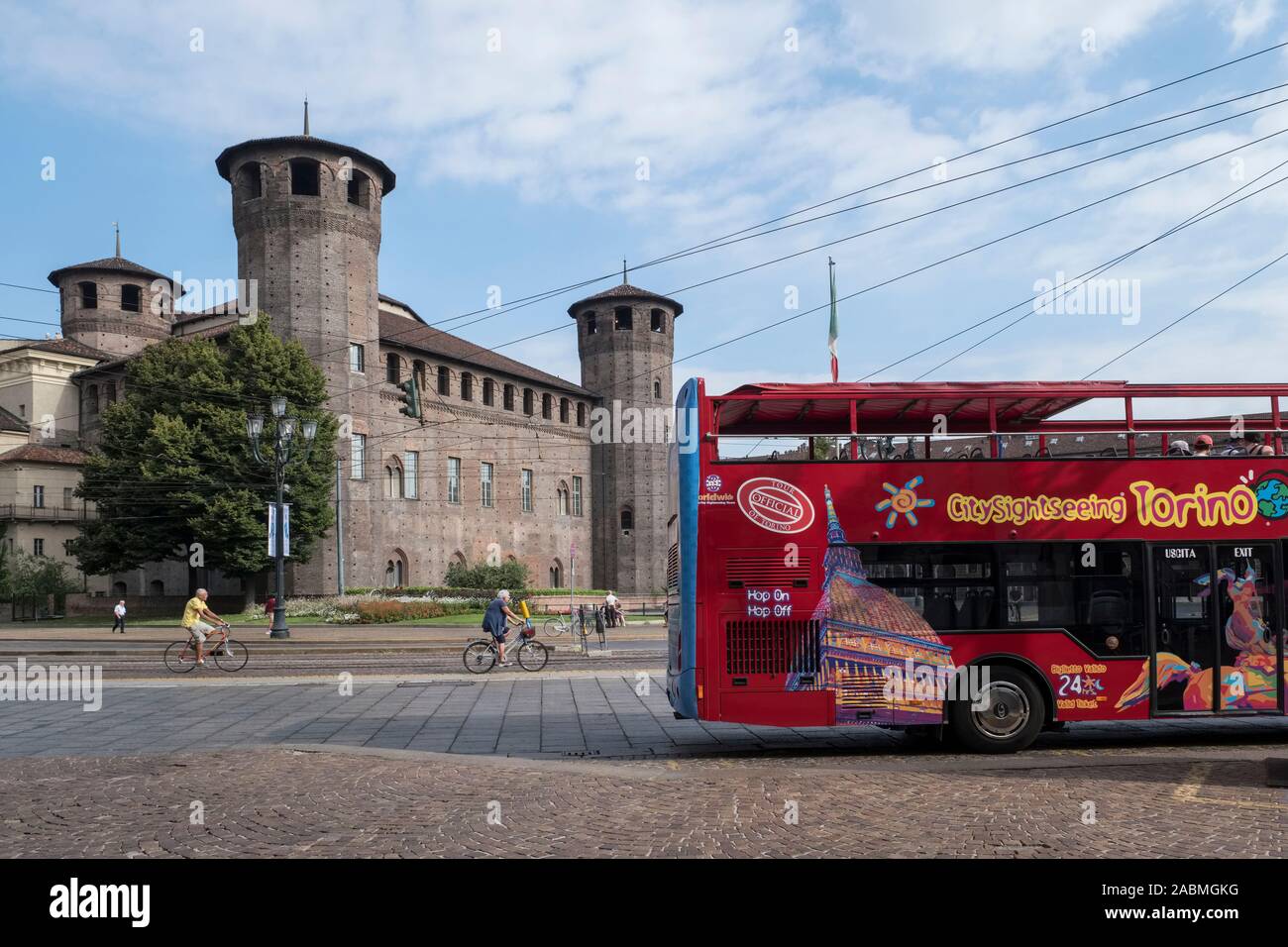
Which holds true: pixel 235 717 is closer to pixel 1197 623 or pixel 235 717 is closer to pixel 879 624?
pixel 879 624

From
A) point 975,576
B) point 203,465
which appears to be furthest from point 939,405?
point 203,465

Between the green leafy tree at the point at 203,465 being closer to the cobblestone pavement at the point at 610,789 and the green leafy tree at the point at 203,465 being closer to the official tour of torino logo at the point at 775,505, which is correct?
the cobblestone pavement at the point at 610,789

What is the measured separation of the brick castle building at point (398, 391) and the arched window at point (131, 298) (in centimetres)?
8

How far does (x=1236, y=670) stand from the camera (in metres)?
9.60

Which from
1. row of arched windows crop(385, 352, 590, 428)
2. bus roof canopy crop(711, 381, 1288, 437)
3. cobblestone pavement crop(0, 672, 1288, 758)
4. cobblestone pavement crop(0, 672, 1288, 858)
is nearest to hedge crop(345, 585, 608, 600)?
row of arched windows crop(385, 352, 590, 428)

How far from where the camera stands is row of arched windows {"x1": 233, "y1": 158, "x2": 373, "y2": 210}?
158 feet

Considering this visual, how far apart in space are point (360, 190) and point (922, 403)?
44.3m

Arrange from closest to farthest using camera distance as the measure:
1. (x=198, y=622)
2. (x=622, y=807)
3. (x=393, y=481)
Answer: (x=622, y=807), (x=198, y=622), (x=393, y=481)

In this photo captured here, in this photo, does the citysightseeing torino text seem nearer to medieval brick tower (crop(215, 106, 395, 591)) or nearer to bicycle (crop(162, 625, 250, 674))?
bicycle (crop(162, 625, 250, 674))

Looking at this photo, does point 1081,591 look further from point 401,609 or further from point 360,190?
point 360,190

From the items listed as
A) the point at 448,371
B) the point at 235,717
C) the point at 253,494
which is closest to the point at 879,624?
the point at 235,717

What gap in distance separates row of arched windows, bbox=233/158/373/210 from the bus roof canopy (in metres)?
42.6

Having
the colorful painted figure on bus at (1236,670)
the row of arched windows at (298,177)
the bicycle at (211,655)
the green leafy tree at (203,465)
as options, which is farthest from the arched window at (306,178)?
the colorful painted figure on bus at (1236,670)

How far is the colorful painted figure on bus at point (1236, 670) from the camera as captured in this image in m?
9.53
